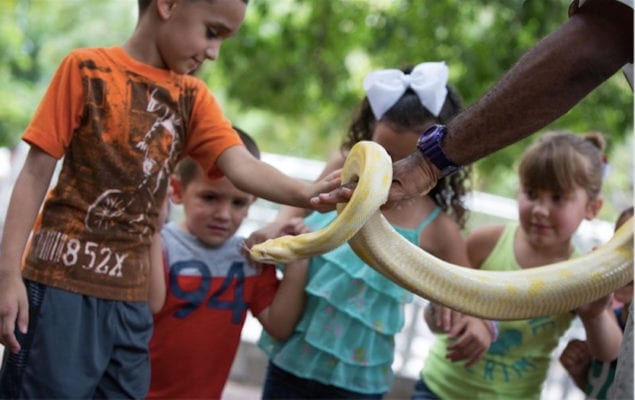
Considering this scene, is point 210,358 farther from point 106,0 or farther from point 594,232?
point 106,0

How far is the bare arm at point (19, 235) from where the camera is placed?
2363 millimetres

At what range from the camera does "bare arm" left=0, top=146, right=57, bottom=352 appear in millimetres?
2363

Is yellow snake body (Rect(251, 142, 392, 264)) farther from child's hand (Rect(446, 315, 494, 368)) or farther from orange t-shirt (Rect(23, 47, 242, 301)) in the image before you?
child's hand (Rect(446, 315, 494, 368))

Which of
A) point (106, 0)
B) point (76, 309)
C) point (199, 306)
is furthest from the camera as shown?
point (106, 0)

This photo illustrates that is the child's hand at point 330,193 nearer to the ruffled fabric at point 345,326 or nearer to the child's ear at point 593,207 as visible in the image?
the ruffled fabric at point 345,326

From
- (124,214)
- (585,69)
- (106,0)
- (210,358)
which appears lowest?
(210,358)

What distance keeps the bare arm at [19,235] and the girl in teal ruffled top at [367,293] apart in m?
0.89

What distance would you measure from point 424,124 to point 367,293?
65 cm

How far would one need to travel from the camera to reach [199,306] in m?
Answer: 3.13

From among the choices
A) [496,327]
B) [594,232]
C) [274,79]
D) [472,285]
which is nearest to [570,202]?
[496,327]

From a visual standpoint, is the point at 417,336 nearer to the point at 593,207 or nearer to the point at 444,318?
the point at 593,207

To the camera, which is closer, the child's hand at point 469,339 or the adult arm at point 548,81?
the adult arm at point 548,81

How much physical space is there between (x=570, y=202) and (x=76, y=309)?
6.23ft

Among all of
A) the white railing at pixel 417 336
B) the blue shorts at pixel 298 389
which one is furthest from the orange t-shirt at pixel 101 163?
the white railing at pixel 417 336
